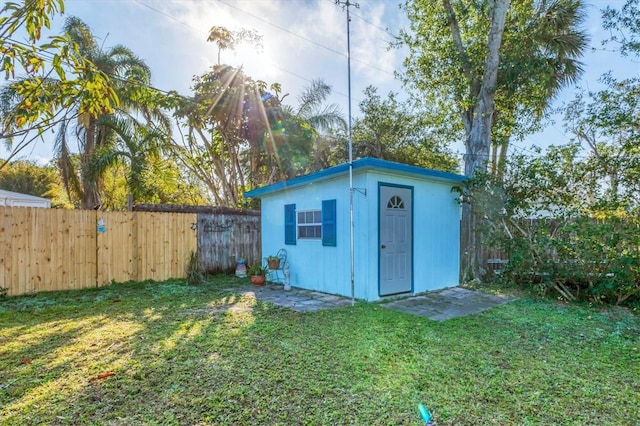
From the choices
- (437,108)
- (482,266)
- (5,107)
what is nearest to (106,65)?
(5,107)

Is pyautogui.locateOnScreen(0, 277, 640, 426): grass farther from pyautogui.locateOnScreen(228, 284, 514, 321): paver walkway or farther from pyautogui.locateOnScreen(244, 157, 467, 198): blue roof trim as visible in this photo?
pyautogui.locateOnScreen(244, 157, 467, 198): blue roof trim

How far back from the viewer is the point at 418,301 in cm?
581

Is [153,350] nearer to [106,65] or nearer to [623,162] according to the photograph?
[623,162]

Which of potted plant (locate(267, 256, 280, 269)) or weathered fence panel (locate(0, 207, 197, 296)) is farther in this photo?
potted plant (locate(267, 256, 280, 269))

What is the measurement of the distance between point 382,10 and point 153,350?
407 inches

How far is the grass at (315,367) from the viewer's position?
2.30m

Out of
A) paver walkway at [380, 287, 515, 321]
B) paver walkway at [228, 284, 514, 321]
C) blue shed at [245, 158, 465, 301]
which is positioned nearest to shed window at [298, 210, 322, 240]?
blue shed at [245, 158, 465, 301]

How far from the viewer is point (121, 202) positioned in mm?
13633

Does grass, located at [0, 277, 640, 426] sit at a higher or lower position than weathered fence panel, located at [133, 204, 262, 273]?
lower

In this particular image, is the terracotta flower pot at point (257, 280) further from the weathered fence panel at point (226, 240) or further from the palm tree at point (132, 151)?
the palm tree at point (132, 151)

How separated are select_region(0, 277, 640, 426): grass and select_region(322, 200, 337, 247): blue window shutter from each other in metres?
1.63

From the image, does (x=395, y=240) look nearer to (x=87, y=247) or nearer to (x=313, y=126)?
(x=87, y=247)

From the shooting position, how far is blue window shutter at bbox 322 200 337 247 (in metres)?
6.31

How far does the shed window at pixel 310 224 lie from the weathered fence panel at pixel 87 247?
2808 mm
